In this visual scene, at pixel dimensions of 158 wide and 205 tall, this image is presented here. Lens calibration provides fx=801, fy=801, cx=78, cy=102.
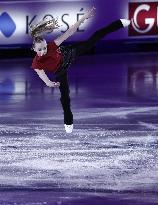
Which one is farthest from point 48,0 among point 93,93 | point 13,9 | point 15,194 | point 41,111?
point 15,194

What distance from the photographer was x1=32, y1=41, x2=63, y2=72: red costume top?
25.1ft

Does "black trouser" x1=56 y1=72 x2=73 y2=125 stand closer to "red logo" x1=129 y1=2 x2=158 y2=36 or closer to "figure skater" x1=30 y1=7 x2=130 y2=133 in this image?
"figure skater" x1=30 y1=7 x2=130 y2=133

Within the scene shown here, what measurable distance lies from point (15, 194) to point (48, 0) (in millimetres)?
10002

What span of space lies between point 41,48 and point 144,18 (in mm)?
11045

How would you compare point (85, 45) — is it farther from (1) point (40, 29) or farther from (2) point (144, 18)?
(2) point (144, 18)

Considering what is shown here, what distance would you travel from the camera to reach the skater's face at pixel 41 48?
7.46m

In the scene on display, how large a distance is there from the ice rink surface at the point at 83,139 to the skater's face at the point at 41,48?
4.79 ft

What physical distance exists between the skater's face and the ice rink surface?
1.46 metres

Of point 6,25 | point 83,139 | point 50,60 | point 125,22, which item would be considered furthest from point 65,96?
point 6,25

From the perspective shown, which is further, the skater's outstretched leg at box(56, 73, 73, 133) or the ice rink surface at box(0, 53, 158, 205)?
the ice rink surface at box(0, 53, 158, 205)

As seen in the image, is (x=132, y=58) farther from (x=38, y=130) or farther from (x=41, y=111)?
(x=38, y=130)

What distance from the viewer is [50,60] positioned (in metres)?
7.63

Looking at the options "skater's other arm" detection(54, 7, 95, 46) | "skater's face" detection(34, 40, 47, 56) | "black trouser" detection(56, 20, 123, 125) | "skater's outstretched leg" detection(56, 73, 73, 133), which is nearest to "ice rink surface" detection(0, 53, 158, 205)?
"skater's outstretched leg" detection(56, 73, 73, 133)

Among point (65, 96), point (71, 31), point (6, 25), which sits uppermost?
point (71, 31)
